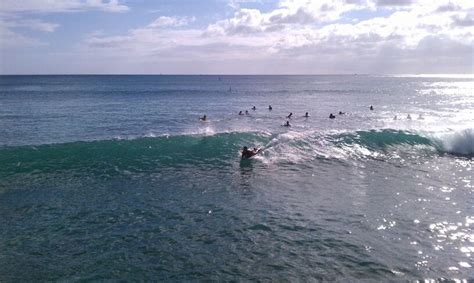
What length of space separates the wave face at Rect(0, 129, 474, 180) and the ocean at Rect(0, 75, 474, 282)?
117mm

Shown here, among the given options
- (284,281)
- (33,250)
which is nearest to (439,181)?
(284,281)

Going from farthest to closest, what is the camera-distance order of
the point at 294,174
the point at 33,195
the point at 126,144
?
the point at 126,144, the point at 294,174, the point at 33,195

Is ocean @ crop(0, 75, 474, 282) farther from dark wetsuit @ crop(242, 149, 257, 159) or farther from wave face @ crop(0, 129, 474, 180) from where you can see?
dark wetsuit @ crop(242, 149, 257, 159)

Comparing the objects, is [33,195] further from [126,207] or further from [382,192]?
[382,192]

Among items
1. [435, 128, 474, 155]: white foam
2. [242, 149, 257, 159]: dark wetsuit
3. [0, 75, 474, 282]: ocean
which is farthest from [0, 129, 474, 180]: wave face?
[242, 149, 257, 159]: dark wetsuit

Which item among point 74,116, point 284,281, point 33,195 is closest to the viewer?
point 284,281

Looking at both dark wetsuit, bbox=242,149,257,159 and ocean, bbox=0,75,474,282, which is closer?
ocean, bbox=0,75,474,282

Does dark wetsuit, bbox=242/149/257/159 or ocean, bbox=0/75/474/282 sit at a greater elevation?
dark wetsuit, bbox=242/149/257/159

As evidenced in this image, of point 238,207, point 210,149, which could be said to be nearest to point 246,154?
point 210,149

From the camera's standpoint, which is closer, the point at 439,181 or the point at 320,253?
the point at 320,253

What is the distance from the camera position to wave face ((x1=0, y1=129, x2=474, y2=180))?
23125 millimetres

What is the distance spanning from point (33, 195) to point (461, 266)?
662 inches

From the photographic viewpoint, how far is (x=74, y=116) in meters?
44.8

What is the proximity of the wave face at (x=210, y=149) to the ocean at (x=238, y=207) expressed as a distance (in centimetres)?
12
